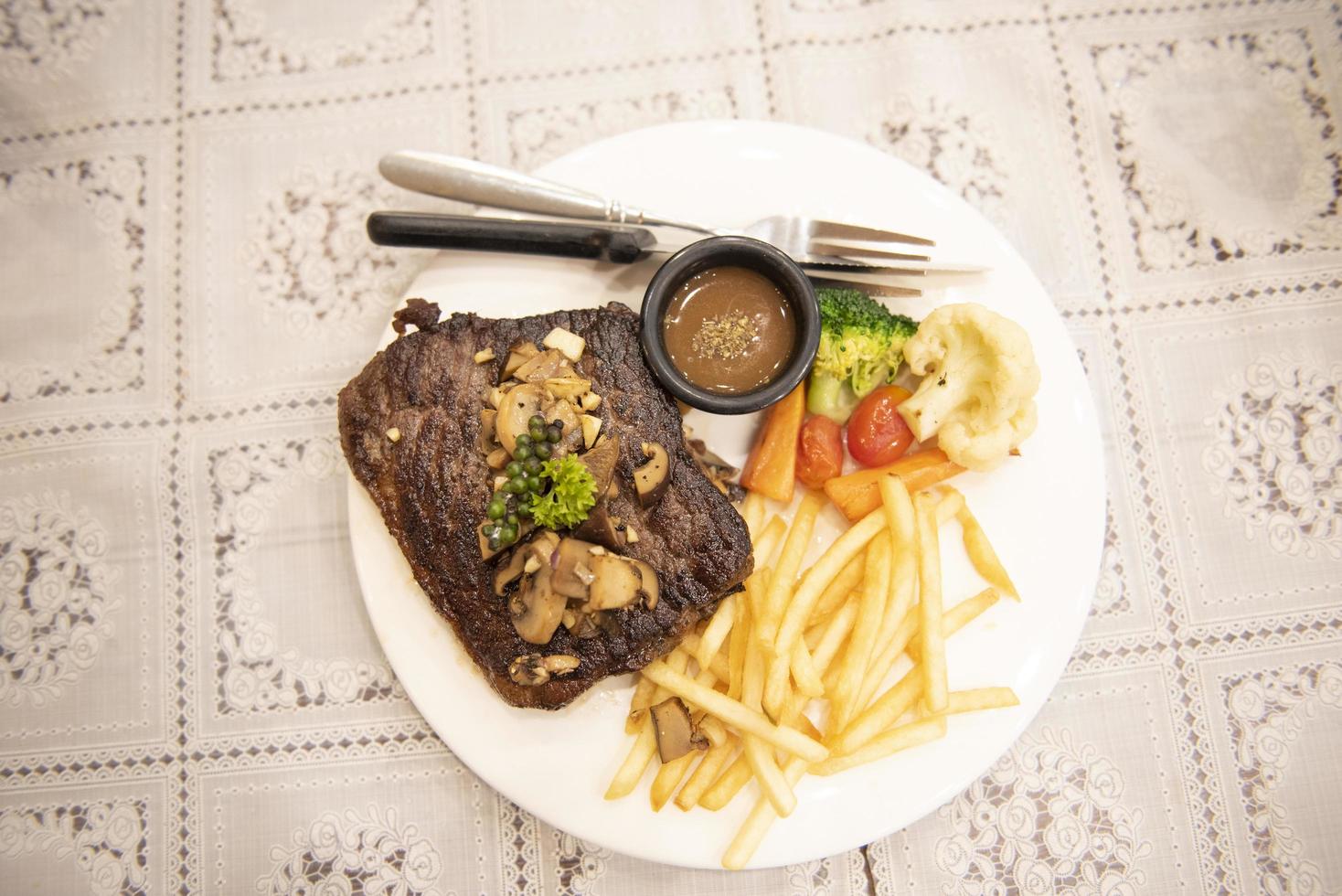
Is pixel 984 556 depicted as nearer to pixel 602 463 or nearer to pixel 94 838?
pixel 602 463

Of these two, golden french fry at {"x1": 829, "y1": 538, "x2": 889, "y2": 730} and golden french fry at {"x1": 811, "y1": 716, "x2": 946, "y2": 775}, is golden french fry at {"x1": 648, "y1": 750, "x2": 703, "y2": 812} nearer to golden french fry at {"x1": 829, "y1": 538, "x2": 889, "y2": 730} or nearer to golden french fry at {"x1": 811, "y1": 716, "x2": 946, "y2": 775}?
golden french fry at {"x1": 811, "y1": 716, "x2": 946, "y2": 775}

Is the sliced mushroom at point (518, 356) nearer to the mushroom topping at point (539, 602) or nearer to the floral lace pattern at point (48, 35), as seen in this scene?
the mushroom topping at point (539, 602)

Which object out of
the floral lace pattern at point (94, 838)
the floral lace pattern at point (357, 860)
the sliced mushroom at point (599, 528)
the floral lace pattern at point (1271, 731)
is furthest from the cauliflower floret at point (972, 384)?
the floral lace pattern at point (94, 838)

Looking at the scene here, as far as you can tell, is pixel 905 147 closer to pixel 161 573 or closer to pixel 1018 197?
pixel 1018 197

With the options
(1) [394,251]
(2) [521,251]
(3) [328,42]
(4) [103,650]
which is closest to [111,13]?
(3) [328,42]

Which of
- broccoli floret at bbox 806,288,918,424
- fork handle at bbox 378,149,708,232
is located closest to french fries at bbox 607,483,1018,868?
broccoli floret at bbox 806,288,918,424

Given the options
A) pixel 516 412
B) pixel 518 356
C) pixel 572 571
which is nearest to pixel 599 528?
pixel 572 571
